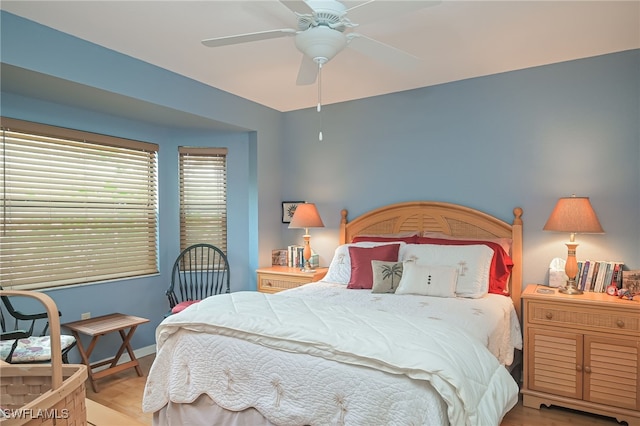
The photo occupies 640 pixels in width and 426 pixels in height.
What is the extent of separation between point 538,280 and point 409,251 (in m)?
1.07

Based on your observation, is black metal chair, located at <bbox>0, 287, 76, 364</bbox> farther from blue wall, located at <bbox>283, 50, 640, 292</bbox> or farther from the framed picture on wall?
blue wall, located at <bbox>283, 50, 640, 292</bbox>

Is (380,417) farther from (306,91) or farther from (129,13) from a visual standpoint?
(306,91)

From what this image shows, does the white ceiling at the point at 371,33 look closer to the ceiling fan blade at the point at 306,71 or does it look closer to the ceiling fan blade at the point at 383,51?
the ceiling fan blade at the point at 383,51

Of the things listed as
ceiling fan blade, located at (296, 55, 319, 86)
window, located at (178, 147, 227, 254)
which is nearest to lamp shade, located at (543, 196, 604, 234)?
ceiling fan blade, located at (296, 55, 319, 86)

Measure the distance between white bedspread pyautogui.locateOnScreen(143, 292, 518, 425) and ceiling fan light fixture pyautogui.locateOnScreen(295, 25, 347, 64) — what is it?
4.43 feet

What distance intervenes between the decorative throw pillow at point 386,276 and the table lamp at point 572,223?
3.73 feet

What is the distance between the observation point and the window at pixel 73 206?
3.11 m

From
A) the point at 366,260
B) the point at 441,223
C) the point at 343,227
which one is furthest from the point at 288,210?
the point at 441,223

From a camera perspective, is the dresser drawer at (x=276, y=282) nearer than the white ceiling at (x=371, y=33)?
No

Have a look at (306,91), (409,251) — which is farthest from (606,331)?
(306,91)

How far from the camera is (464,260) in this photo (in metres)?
3.10

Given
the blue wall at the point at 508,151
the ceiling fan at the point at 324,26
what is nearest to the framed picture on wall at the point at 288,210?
the blue wall at the point at 508,151

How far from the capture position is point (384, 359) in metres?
1.67

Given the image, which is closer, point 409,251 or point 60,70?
point 60,70
